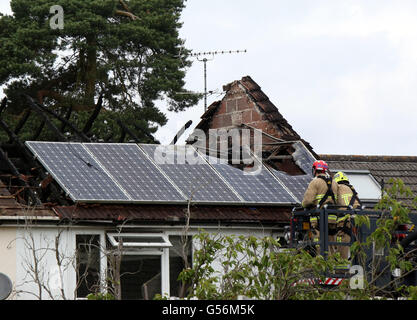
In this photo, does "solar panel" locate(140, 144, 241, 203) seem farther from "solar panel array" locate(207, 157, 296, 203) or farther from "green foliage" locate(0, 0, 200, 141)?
"green foliage" locate(0, 0, 200, 141)

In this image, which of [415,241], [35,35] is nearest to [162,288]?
[415,241]

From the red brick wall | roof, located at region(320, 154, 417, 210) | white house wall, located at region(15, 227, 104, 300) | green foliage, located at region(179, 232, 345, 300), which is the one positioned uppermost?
the red brick wall

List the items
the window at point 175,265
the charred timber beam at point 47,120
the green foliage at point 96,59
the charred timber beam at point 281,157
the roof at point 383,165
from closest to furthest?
1. the window at point 175,265
2. the charred timber beam at point 47,120
3. the charred timber beam at point 281,157
4. the roof at point 383,165
5. the green foliage at point 96,59

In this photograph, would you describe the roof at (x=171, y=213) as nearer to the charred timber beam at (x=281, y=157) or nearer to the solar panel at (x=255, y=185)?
the solar panel at (x=255, y=185)

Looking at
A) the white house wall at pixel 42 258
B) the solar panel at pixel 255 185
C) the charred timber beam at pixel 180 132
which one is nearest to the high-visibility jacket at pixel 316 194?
the white house wall at pixel 42 258

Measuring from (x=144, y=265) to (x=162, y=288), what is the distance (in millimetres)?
498

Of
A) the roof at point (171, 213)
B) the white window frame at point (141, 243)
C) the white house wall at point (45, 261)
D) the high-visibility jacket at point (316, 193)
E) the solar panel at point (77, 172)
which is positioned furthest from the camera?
the solar panel at point (77, 172)

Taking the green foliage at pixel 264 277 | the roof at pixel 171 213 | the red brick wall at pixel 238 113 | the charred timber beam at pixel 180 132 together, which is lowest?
the green foliage at pixel 264 277

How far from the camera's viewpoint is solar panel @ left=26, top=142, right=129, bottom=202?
19297 mm

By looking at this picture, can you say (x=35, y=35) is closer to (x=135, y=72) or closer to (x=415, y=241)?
(x=135, y=72)

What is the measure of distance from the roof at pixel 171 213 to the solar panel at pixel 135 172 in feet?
0.67

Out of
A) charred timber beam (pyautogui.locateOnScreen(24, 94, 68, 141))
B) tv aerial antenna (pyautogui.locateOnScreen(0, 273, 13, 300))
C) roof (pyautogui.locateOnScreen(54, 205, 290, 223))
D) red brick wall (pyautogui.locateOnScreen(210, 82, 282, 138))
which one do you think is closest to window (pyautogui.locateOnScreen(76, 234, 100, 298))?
roof (pyautogui.locateOnScreen(54, 205, 290, 223))

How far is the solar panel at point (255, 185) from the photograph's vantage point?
68.2 ft

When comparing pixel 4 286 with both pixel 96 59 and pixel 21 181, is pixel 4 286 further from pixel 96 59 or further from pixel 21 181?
pixel 96 59
